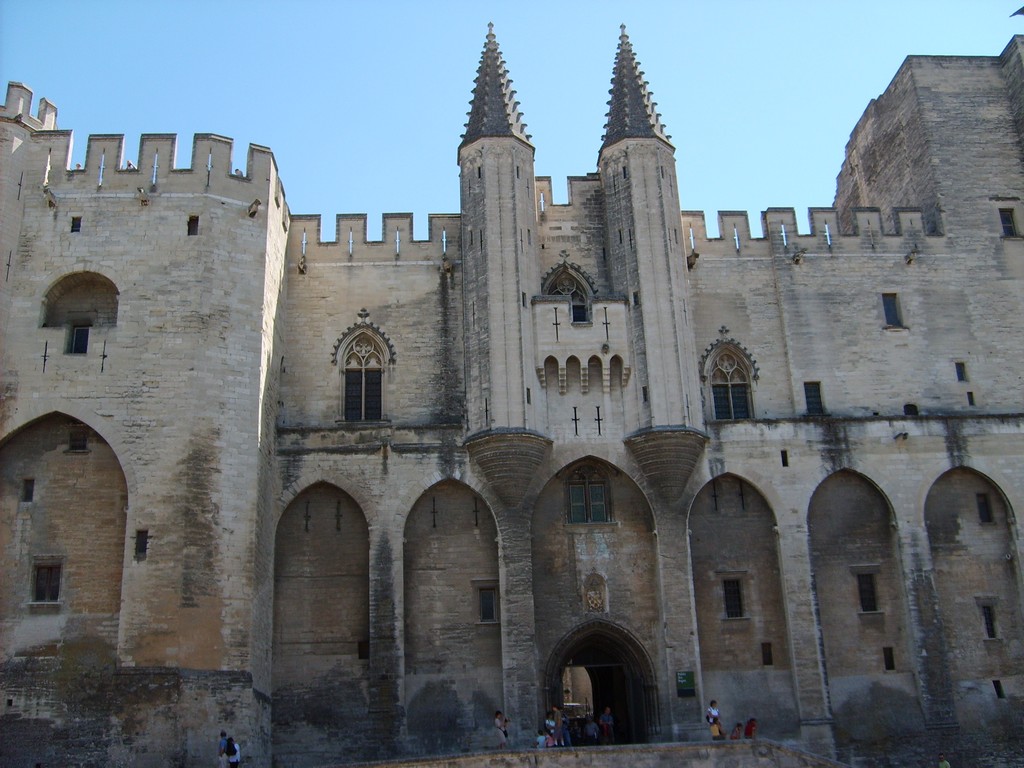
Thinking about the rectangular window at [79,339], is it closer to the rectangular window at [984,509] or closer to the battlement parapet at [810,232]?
the battlement parapet at [810,232]

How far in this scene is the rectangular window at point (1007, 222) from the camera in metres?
30.5

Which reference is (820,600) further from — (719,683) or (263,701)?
(263,701)

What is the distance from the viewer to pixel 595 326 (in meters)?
27.0

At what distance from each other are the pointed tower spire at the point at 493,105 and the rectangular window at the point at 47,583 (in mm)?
13983

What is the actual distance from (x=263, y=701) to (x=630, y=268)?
A: 13.1m

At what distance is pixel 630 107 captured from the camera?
29125 millimetres

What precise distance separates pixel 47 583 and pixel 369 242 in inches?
442

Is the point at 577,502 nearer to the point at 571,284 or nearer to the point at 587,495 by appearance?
the point at 587,495

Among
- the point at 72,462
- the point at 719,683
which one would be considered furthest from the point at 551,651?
the point at 72,462

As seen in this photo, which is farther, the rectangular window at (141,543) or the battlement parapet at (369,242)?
the battlement parapet at (369,242)

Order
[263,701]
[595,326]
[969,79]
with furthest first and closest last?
1. [969,79]
2. [595,326]
3. [263,701]

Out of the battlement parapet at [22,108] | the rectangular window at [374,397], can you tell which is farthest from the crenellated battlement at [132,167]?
the rectangular window at [374,397]

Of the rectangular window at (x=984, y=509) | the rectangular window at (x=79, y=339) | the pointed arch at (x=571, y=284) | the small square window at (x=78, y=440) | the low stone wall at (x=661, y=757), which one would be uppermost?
the pointed arch at (x=571, y=284)

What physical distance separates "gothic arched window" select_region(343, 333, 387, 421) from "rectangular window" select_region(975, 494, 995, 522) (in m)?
14.7
